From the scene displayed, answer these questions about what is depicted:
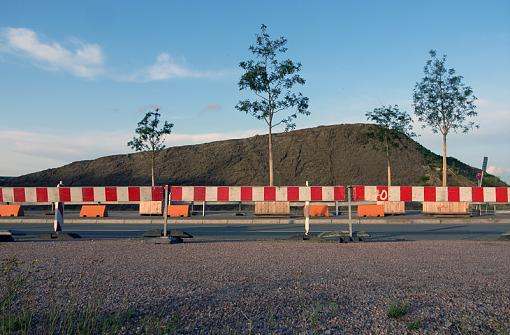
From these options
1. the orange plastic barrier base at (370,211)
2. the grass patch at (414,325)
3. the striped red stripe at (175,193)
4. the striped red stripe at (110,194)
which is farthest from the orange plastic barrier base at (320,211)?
the grass patch at (414,325)

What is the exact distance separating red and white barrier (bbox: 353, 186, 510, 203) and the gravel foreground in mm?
6812

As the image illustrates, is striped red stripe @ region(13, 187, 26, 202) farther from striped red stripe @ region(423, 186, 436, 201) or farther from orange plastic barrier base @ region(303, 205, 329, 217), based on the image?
striped red stripe @ region(423, 186, 436, 201)

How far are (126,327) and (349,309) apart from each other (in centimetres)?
212

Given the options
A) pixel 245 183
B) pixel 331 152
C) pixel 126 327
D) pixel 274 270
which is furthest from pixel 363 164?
pixel 126 327

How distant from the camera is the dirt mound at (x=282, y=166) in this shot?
44.2 m

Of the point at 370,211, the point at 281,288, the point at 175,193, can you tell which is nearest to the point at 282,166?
the point at 370,211

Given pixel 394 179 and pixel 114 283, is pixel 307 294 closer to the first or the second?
pixel 114 283

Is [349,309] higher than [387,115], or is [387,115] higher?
[387,115]

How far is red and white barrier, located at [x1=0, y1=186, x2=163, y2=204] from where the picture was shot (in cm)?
1733

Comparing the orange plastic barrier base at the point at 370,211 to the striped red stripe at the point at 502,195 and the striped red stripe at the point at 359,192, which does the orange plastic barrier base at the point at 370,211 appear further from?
the striped red stripe at the point at 359,192

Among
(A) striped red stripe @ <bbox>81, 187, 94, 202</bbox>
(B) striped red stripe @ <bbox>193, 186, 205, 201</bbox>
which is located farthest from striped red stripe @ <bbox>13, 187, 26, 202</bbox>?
(B) striped red stripe @ <bbox>193, 186, 205, 201</bbox>

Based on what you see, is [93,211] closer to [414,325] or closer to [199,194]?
[199,194]

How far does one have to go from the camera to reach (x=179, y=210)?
2428 cm

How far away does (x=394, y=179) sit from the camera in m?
43.3
